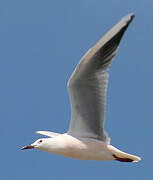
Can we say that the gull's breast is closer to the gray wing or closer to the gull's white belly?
the gull's white belly

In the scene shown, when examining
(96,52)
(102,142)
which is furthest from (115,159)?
(96,52)

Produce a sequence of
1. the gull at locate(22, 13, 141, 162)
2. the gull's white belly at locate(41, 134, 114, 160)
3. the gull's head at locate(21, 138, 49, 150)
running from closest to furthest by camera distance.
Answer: the gull at locate(22, 13, 141, 162) < the gull's white belly at locate(41, 134, 114, 160) < the gull's head at locate(21, 138, 49, 150)

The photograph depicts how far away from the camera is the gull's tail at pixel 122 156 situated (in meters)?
10.3

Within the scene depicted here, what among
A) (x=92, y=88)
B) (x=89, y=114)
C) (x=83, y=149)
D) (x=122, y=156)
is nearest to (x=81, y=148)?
(x=83, y=149)

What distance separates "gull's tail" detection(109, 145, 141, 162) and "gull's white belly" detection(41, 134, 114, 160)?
0.07 meters

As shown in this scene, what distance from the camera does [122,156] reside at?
1035 centimetres

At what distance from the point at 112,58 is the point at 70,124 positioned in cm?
142

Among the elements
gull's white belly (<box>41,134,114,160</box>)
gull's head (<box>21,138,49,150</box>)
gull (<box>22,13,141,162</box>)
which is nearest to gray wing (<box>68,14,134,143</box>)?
gull (<box>22,13,141,162</box>)

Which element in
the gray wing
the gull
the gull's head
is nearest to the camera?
the gray wing

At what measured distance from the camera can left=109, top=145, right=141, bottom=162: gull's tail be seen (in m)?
10.3

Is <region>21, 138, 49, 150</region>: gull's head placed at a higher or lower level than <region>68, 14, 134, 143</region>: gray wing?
lower

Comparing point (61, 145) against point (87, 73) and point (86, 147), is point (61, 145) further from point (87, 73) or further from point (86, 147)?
point (87, 73)

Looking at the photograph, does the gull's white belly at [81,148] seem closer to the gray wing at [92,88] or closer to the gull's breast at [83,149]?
the gull's breast at [83,149]

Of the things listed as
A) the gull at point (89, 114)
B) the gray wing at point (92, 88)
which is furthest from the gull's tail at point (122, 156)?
the gray wing at point (92, 88)
